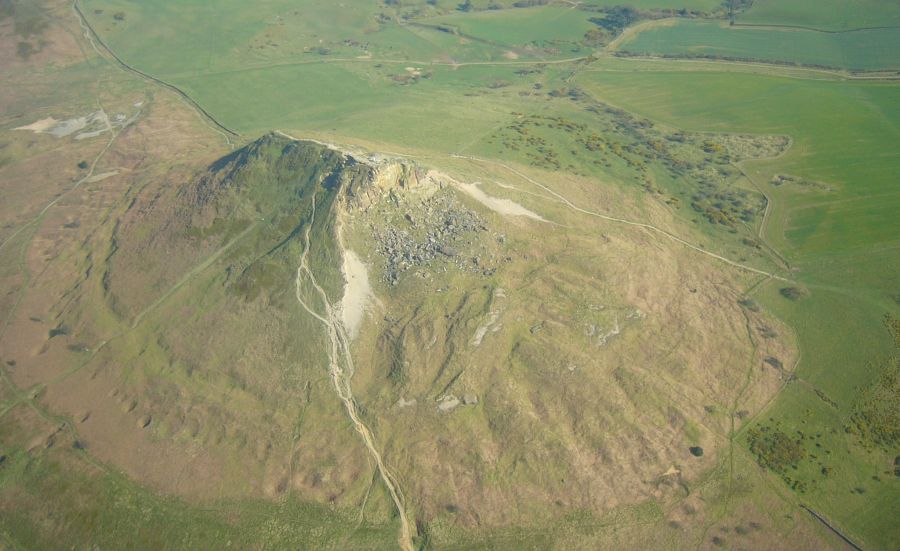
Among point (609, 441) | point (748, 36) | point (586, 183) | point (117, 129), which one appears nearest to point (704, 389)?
point (609, 441)

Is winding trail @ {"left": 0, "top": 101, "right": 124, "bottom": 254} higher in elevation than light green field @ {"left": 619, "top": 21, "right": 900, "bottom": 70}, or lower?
lower

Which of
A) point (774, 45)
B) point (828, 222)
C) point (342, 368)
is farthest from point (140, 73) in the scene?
point (774, 45)

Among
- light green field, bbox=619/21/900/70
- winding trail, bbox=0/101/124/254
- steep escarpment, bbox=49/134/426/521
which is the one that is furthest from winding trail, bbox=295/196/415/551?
light green field, bbox=619/21/900/70

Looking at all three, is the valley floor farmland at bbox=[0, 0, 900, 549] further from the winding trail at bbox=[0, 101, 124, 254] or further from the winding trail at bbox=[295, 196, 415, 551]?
the winding trail at bbox=[0, 101, 124, 254]

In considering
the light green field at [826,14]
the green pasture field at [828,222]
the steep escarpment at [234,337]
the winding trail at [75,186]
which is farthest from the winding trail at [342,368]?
the light green field at [826,14]

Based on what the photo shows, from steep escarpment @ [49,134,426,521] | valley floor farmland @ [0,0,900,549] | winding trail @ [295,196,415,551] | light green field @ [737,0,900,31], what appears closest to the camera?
valley floor farmland @ [0,0,900,549]

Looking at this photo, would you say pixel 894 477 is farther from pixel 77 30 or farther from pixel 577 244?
pixel 77 30

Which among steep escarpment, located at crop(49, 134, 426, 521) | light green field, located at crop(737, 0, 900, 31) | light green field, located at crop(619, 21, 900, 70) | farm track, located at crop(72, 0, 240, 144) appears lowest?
steep escarpment, located at crop(49, 134, 426, 521)

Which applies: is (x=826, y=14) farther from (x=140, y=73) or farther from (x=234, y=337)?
(x=140, y=73)
